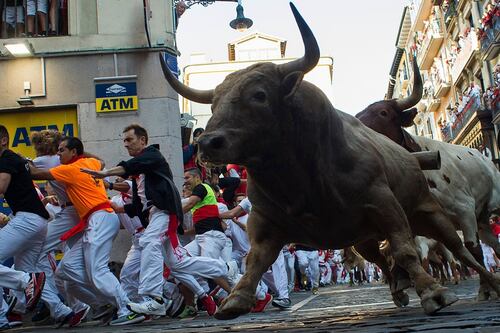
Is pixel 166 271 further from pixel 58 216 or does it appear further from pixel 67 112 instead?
pixel 67 112

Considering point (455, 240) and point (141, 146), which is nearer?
point (455, 240)

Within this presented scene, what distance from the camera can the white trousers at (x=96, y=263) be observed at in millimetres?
Result: 8445

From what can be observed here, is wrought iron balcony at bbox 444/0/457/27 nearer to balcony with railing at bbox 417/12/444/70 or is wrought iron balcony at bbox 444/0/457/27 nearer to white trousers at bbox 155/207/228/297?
balcony with railing at bbox 417/12/444/70

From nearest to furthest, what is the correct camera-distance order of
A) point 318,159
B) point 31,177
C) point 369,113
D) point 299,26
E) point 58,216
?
point 299,26, point 318,159, point 369,113, point 31,177, point 58,216

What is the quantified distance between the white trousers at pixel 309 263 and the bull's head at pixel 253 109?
58.6ft

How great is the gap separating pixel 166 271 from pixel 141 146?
5.92 feet

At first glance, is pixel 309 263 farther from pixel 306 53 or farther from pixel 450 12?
pixel 450 12

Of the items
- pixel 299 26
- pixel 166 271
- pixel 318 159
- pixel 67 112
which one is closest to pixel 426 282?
pixel 318 159

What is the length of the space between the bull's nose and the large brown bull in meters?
2.50

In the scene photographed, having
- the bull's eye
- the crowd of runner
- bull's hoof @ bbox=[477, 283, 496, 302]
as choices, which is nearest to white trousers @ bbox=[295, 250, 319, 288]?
the crowd of runner

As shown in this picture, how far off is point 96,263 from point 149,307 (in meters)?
Result: 0.78

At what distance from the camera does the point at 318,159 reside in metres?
4.93

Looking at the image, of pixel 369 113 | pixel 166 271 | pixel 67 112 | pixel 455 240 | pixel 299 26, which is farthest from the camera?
pixel 67 112

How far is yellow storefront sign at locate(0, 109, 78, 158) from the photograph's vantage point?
13.2 m
